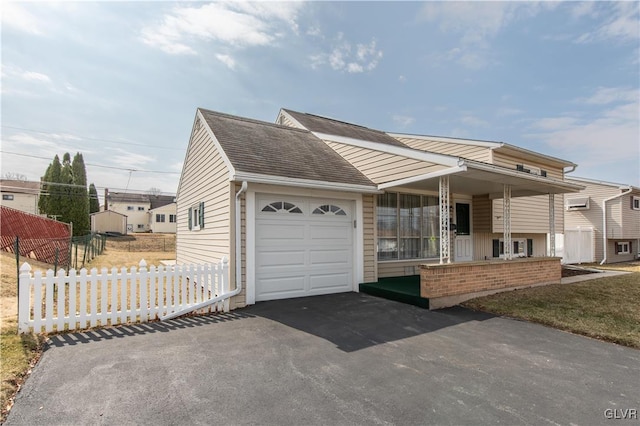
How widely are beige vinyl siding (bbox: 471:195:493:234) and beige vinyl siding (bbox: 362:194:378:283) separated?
4.88 meters

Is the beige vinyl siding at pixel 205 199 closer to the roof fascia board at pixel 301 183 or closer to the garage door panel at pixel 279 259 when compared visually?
the roof fascia board at pixel 301 183

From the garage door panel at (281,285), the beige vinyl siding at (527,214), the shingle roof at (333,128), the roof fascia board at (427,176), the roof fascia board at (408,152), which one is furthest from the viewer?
the beige vinyl siding at (527,214)

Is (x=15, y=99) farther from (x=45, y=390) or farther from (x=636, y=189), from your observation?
(x=636, y=189)

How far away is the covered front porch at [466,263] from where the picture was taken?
6.50 m

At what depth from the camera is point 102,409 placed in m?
2.81

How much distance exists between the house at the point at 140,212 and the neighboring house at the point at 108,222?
13.5ft

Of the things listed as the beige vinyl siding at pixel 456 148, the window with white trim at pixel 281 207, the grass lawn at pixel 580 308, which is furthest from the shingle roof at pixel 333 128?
the grass lawn at pixel 580 308

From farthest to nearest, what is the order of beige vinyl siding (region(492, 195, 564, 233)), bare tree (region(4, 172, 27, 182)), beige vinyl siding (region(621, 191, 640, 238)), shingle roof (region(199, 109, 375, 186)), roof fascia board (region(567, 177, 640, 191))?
bare tree (region(4, 172, 27, 182)) → beige vinyl siding (region(621, 191, 640, 238)) → roof fascia board (region(567, 177, 640, 191)) → beige vinyl siding (region(492, 195, 564, 233)) → shingle roof (region(199, 109, 375, 186))

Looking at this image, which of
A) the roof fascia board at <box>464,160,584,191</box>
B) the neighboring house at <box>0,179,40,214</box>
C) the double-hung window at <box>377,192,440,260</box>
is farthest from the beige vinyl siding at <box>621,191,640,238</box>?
the neighboring house at <box>0,179,40,214</box>

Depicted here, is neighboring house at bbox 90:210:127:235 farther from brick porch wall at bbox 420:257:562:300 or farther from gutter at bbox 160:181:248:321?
brick porch wall at bbox 420:257:562:300

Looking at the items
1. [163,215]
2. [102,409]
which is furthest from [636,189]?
[163,215]

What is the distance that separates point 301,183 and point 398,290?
327 cm

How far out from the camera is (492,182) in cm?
795

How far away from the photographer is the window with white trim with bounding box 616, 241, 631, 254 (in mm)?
20594
